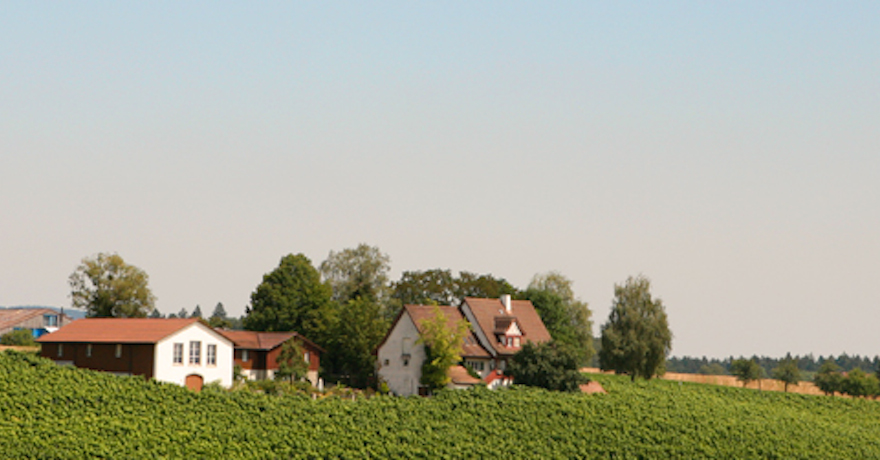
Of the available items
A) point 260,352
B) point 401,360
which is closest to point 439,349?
point 401,360

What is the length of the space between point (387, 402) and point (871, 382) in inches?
2657

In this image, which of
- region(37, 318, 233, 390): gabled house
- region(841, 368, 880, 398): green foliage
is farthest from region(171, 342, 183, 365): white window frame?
region(841, 368, 880, 398): green foliage

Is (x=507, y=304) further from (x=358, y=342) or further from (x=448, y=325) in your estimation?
(x=358, y=342)

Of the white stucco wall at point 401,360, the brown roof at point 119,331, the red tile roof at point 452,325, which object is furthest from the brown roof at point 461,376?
the brown roof at point 119,331

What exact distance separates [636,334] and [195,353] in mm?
40689

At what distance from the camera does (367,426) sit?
48.8m

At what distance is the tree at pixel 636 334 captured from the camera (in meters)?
83.0

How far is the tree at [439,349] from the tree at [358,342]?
856 centimetres

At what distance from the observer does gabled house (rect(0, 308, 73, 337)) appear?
95.8 metres

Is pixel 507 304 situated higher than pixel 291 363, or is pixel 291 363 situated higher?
pixel 507 304

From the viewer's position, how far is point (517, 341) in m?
71.9

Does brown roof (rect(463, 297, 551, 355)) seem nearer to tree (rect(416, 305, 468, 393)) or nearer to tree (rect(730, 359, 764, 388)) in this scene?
tree (rect(416, 305, 468, 393))

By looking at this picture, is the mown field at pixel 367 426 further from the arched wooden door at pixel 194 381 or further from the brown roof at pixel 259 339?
the brown roof at pixel 259 339

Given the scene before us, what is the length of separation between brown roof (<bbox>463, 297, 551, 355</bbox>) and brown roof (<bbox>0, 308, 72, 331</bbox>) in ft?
162
